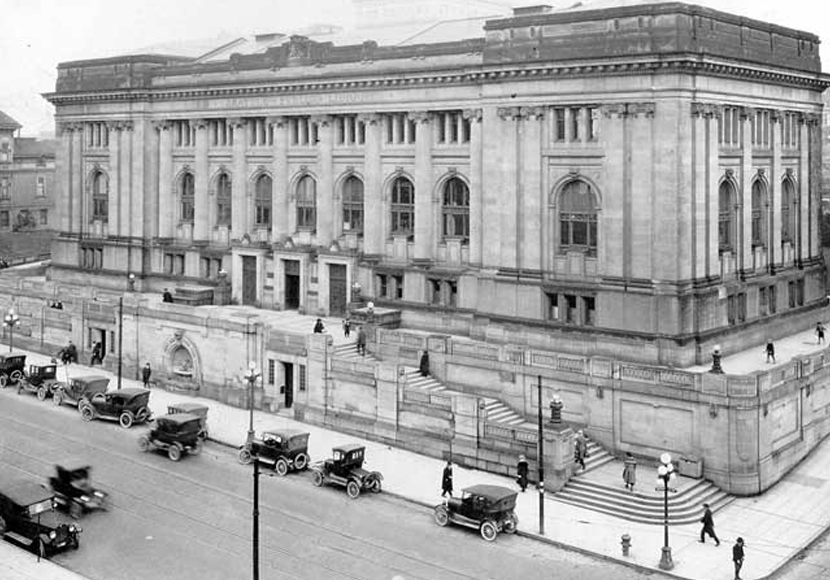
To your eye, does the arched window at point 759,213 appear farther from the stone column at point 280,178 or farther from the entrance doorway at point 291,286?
the stone column at point 280,178

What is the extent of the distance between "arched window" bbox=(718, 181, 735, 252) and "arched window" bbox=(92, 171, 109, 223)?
1835 inches

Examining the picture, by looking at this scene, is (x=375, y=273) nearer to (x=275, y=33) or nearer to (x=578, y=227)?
(x=578, y=227)

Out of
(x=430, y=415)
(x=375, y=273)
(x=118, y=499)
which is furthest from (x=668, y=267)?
(x=118, y=499)

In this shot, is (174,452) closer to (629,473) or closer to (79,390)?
(79,390)

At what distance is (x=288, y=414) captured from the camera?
5603 cm

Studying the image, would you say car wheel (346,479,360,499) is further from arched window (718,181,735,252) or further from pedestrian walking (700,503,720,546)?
arched window (718,181,735,252)

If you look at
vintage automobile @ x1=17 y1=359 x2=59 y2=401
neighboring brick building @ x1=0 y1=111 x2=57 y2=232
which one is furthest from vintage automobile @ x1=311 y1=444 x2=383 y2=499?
neighboring brick building @ x1=0 y1=111 x2=57 y2=232

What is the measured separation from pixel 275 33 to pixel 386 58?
1833cm

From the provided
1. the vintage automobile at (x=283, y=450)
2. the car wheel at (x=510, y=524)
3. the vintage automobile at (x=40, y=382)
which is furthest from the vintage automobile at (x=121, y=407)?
the car wheel at (x=510, y=524)

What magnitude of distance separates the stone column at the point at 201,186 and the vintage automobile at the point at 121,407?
79.4 ft

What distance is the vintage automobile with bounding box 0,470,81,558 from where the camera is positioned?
120 feet

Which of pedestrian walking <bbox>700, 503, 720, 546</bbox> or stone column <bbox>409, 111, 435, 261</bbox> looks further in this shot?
stone column <bbox>409, 111, 435, 261</bbox>

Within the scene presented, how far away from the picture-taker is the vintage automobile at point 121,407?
52.3m

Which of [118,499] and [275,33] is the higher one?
[275,33]
